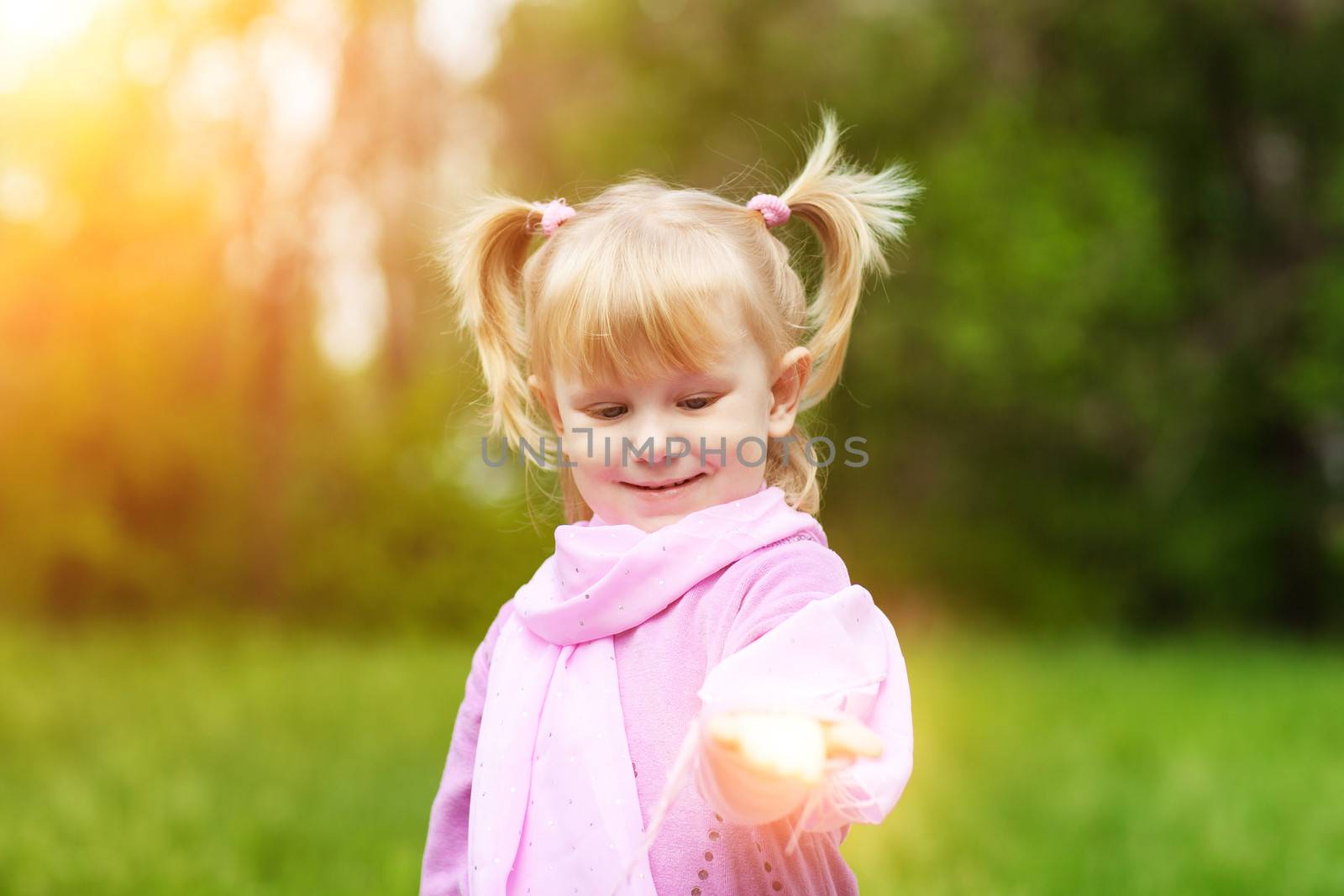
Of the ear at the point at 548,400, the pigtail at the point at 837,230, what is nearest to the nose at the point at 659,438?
the ear at the point at 548,400

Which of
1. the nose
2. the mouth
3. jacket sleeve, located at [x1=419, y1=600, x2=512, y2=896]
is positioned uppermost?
the nose

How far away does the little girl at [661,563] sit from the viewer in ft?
6.12

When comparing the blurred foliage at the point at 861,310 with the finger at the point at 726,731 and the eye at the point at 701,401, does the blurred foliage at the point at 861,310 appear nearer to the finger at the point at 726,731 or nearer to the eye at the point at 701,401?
the eye at the point at 701,401

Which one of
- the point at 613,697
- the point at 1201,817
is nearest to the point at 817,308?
the point at 613,697

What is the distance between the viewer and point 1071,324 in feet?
35.0

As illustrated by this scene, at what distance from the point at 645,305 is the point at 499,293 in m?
0.50

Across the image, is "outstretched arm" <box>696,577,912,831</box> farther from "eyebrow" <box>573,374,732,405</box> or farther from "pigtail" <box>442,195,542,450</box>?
"pigtail" <box>442,195,542,450</box>

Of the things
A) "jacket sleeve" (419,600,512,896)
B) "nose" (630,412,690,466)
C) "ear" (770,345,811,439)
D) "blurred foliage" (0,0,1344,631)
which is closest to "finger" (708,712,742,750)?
"nose" (630,412,690,466)

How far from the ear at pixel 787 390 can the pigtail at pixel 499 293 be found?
419 millimetres

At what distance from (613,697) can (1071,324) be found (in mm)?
9330

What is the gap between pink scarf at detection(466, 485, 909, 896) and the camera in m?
1.87

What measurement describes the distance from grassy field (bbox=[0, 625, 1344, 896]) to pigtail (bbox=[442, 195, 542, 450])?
2.57m

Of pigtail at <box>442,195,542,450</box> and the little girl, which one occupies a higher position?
pigtail at <box>442,195,542,450</box>

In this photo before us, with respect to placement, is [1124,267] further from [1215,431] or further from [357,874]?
[357,874]
